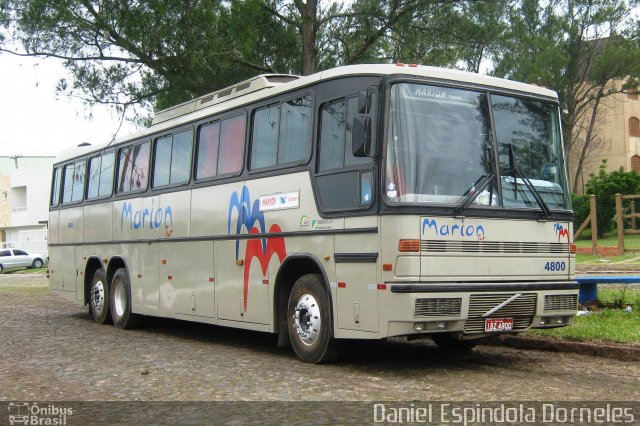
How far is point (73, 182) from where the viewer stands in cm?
1816

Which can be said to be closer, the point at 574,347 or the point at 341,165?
the point at 341,165

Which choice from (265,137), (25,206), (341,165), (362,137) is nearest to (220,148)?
(265,137)

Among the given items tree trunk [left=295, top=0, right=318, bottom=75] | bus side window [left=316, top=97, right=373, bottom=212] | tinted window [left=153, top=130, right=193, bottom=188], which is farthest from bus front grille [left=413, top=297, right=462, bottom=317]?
tree trunk [left=295, top=0, right=318, bottom=75]

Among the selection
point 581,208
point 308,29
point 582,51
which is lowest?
point 581,208

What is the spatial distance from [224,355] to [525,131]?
15.6ft

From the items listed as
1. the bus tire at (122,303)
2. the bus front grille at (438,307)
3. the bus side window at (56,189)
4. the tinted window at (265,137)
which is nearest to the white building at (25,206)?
the bus side window at (56,189)

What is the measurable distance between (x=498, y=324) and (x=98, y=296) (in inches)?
378

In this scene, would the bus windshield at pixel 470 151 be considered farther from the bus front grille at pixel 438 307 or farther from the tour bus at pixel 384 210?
the bus front grille at pixel 438 307

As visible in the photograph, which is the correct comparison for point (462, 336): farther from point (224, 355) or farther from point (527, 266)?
point (224, 355)

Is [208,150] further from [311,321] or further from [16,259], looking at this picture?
[16,259]

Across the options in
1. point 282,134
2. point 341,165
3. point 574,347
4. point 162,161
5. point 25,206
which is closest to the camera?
point 341,165

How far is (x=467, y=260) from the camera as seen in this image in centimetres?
884

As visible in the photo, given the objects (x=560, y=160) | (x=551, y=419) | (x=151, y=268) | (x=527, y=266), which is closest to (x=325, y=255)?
(x=527, y=266)

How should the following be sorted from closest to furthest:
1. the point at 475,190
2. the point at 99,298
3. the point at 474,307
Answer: the point at 474,307
the point at 475,190
the point at 99,298
